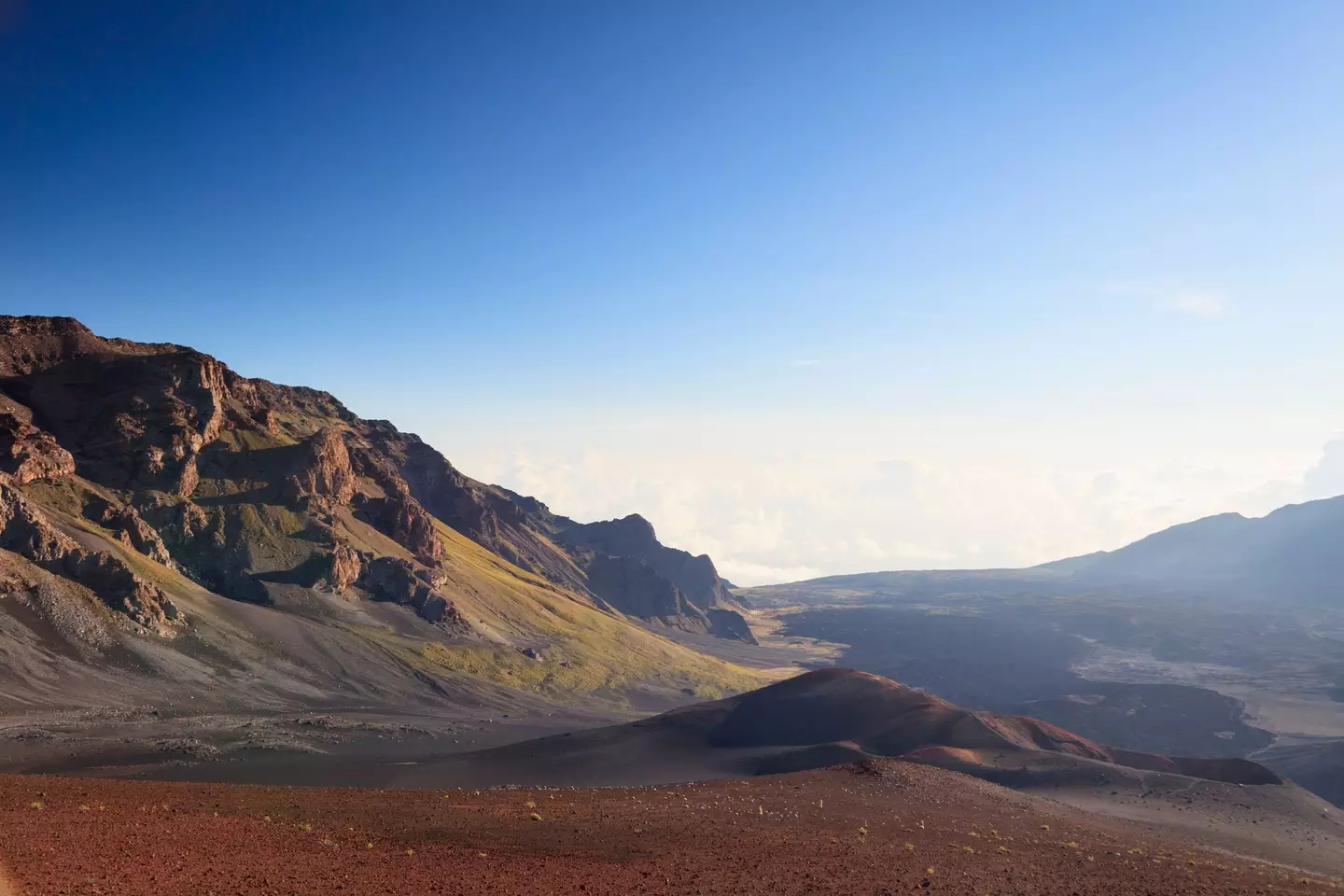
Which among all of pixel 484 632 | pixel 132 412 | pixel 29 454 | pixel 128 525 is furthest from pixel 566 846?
pixel 132 412

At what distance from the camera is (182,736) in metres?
59.2

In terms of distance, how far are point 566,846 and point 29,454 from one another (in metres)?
97.8

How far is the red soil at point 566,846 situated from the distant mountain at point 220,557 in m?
51.1

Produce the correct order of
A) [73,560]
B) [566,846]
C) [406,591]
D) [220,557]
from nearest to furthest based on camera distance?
[566,846] → [73,560] → [220,557] → [406,591]

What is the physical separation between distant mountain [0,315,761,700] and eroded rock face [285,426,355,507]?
0.36 metres

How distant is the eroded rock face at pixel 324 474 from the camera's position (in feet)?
391

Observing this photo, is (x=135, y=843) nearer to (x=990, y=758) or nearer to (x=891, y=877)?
(x=891, y=877)

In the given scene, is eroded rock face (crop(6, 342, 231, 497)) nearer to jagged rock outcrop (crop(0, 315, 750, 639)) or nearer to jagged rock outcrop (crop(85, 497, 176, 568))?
jagged rock outcrop (crop(0, 315, 750, 639))

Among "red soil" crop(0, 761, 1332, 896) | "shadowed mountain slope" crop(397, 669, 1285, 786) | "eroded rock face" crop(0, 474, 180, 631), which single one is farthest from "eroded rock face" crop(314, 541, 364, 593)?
"red soil" crop(0, 761, 1332, 896)

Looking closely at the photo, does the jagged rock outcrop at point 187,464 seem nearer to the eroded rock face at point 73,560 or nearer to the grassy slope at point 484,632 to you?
the grassy slope at point 484,632

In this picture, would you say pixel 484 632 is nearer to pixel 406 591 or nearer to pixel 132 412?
pixel 406 591

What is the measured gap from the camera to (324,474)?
125 metres

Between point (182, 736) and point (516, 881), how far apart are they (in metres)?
50.9

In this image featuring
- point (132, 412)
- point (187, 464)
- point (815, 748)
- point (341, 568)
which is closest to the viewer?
point (815, 748)
